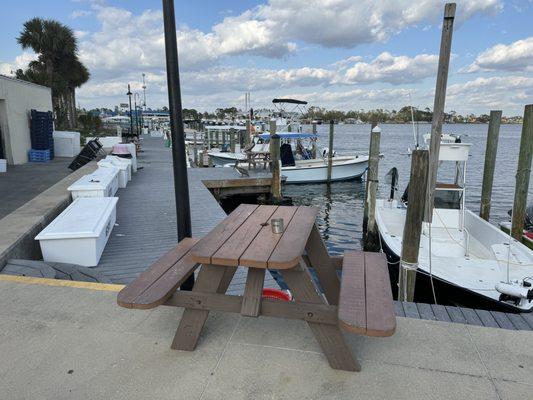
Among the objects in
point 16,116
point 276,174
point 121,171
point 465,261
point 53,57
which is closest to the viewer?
point 465,261

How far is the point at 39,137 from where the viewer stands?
604 inches

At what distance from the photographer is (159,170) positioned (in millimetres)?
15164

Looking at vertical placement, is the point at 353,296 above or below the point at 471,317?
above

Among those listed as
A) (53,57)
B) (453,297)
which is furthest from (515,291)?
(53,57)

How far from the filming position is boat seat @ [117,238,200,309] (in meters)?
2.39

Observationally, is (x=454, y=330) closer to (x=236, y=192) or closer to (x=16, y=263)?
(x=16, y=263)

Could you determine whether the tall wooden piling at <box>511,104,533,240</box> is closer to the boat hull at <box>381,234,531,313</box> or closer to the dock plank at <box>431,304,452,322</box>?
the boat hull at <box>381,234,531,313</box>

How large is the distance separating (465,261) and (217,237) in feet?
17.8

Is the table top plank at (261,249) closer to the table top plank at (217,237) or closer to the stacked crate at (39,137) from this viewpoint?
the table top plank at (217,237)

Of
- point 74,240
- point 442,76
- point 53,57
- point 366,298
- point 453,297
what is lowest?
point 453,297

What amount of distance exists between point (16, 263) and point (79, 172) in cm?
758

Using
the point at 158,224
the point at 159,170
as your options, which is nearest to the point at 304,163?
the point at 159,170

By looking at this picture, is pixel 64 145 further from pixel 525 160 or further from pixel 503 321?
pixel 503 321

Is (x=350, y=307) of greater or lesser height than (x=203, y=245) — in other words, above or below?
below
